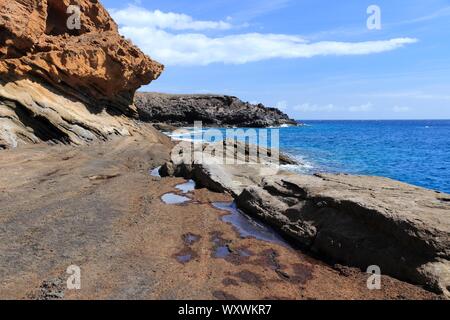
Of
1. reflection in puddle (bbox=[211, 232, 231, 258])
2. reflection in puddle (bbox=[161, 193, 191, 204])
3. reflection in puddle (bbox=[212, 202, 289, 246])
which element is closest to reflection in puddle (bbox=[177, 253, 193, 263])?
reflection in puddle (bbox=[211, 232, 231, 258])

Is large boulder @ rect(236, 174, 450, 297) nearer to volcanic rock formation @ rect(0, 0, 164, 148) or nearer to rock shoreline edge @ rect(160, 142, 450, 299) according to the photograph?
rock shoreline edge @ rect(160, 142, 450, 299)

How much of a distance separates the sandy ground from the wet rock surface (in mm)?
77068

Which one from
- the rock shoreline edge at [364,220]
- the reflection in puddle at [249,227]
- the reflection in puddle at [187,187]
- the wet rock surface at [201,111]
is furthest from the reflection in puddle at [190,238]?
the wet rock surface at [201,111]

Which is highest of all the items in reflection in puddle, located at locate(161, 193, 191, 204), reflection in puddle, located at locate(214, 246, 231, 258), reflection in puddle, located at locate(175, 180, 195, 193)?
reflection in puddle, located at locate(175, 180, 195, 193)

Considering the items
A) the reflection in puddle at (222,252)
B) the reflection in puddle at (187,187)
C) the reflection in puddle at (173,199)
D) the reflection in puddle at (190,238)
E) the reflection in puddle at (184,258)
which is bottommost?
the reflection in puddle at (222,252)

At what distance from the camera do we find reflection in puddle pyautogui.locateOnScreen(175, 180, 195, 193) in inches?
664

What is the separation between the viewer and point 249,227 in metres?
12.0

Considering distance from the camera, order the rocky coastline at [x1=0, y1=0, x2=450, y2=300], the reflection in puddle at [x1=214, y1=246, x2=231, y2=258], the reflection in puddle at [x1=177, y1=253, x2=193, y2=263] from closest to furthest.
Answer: the rocky coastline at [x1=0, y1=0, x2=450, y2=300], the reflection in puddle at [x1=177, y1=253, x2=193, y2=263], the reflection in puddle at [x1=214, y1=246, x2=231, y2=258]

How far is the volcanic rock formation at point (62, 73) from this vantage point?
21.0 m

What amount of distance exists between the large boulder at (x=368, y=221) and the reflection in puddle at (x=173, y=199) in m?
2.83

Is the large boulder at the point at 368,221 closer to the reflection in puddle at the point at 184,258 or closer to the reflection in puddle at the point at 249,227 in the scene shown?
the reflection in puddle at the point at 249,227

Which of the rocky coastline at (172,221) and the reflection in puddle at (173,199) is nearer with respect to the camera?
the rocky coastline at (172,221)

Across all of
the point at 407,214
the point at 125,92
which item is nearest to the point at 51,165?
the point at 407,214
